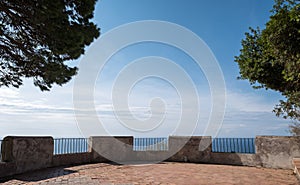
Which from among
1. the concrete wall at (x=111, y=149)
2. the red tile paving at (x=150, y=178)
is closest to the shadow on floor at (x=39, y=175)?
the red tile paving at (x=150, y=178)

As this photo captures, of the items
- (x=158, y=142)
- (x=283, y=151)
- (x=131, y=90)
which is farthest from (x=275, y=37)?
(x=158, y=142)

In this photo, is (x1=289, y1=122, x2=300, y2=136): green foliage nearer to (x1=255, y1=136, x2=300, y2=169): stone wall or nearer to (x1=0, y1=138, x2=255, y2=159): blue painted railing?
(x1=255, y1=136, x2=300, y2=169): stone wall

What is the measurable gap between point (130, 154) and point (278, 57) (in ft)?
24.2

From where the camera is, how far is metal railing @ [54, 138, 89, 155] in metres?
8.28

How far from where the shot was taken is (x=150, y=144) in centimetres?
1047

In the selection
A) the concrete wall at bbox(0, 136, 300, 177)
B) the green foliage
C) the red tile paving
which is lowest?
the red tile paving

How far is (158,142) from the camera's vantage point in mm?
10344

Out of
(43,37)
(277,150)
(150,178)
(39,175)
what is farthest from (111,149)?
(277,150)

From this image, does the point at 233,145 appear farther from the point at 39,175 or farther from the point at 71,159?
the point at 39,175

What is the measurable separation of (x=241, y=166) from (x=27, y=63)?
793 centimetres

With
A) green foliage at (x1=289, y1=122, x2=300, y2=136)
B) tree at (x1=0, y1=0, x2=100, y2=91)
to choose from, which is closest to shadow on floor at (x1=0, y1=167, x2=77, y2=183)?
tree at (x1=0, y1=0, x2=100, y2=91)

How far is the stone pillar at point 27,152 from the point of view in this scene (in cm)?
658

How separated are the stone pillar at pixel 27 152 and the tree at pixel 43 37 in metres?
2.23

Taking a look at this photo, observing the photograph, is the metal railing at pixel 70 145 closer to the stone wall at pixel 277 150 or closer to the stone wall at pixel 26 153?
the stone wall at pixel 26 153
